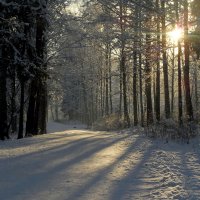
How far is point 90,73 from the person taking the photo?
56969mm

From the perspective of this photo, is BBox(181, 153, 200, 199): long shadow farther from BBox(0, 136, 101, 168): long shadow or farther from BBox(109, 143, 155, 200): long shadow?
BBox(0, 136, 101, 168): long shadow

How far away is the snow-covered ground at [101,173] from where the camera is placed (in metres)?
6.73

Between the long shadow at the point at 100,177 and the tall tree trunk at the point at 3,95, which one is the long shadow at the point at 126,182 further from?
the tall tree trunk at the point at 3,95

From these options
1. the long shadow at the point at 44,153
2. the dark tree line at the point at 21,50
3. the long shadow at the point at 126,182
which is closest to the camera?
the long shadow at the point at 126,182

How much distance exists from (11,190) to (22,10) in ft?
43.4

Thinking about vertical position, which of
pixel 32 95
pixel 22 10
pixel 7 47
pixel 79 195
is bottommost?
pixel 79 195

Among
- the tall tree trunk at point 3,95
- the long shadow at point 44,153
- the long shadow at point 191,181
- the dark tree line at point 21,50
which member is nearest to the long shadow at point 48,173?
the long shadow at point 44,153

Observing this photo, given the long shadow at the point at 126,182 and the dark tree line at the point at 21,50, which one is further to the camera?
the dark tree line at the point at 21,50

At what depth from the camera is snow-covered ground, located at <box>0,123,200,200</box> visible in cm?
673

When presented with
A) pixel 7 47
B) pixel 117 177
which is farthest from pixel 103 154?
pixel 7 47

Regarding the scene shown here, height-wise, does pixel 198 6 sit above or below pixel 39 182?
above

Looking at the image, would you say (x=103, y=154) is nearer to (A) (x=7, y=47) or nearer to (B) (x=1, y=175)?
(B) (x=1, y=175)

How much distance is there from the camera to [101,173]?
8.51 metres

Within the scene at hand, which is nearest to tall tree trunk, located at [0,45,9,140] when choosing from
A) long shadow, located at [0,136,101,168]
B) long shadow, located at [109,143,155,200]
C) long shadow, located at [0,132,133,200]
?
long shadow, located at [0,136,101,168]
